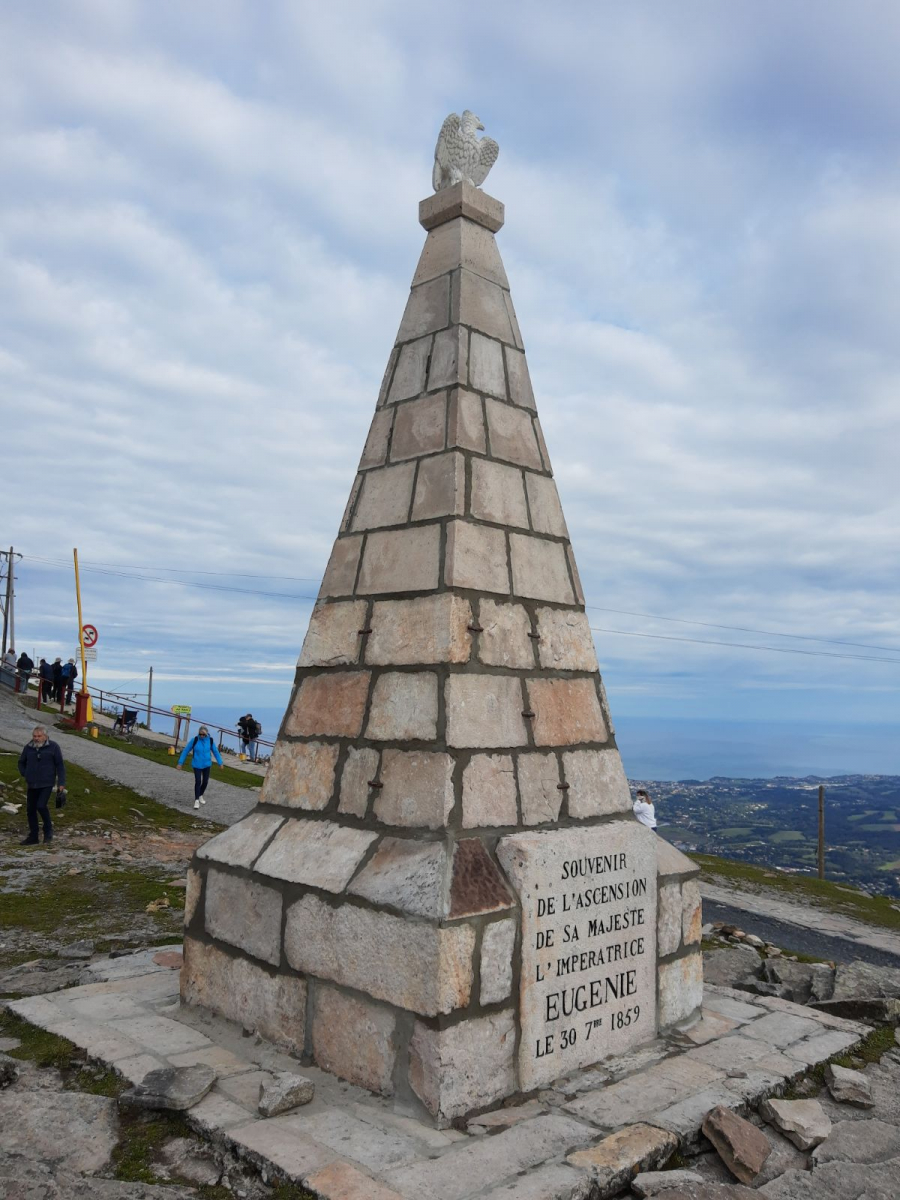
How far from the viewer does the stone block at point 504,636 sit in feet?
13.9

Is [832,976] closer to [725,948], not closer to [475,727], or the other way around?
[725,948]

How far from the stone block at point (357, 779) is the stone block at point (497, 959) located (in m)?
0.89

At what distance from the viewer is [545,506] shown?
4.88 m

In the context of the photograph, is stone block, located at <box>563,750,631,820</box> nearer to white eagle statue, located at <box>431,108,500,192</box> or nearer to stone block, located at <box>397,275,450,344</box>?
stone block, located at <box>397,275,450,344</box>

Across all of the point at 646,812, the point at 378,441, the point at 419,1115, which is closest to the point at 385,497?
the point at 378,441

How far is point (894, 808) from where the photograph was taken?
88062mm

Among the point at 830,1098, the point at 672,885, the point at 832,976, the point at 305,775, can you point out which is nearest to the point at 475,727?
the point at 305,775

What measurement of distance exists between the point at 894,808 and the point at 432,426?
98.5 meters

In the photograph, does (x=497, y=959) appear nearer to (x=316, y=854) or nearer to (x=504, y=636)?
(x=316, y=854)

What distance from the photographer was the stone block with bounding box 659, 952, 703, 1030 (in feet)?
14.9

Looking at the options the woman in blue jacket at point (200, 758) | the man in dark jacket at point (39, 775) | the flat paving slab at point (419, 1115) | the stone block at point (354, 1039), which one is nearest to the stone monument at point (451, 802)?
the stone block at point (354, 1039)

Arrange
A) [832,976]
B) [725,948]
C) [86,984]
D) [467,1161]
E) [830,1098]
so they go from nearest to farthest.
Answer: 1. [467,1161]
2. [830,1098]
3. [86,984]
4. [832,976]
5. [725,948]

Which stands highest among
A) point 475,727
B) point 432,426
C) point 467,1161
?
point 432,426

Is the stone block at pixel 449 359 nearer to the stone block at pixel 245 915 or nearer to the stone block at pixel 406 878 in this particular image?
the stone block at pixel 406 878
